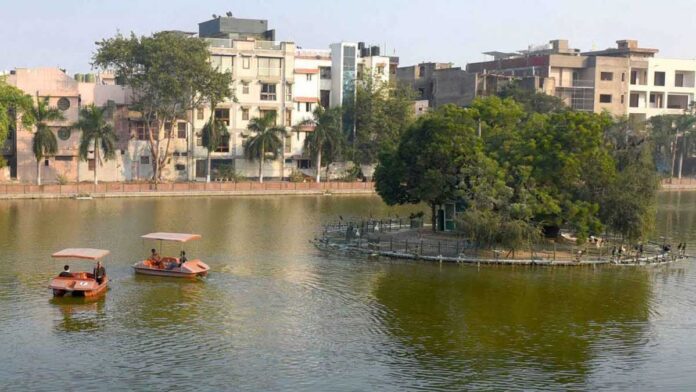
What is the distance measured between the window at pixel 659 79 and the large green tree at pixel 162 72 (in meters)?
73.5

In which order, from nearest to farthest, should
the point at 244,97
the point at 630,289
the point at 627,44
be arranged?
the point at 630,289, the point at 244,97, the point at 627,44

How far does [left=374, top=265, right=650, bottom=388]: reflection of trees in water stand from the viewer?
114ft

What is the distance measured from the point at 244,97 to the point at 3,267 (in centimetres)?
6673

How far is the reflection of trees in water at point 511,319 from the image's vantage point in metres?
34.8

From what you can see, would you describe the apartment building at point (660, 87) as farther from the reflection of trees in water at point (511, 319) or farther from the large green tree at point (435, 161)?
the reflection of trees in water at point (511, 319)

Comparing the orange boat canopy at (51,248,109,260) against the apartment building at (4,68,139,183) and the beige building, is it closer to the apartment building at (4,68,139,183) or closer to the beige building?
the apartment building at (4,68,139,183)

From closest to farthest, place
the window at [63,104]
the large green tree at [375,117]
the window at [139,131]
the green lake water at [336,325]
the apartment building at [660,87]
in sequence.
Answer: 1. the green lake water at [336,325]
2. the window at [63,104]
3. the window at [139,131]
4. the large green tree at [375,117]
5. the apartment building at [660,87]

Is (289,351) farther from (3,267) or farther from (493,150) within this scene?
(493,150)

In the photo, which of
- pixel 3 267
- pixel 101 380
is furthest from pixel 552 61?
pixel 101 380

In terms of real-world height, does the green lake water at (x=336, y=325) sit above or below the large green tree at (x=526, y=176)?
below

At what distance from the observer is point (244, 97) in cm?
11638

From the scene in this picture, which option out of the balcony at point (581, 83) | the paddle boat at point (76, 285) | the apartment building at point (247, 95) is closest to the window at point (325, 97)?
the apartment building at point (247, 95)

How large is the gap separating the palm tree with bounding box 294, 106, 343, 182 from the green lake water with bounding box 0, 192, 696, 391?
4904cm

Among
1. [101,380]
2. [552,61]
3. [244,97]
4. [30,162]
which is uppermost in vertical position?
[552,61]
